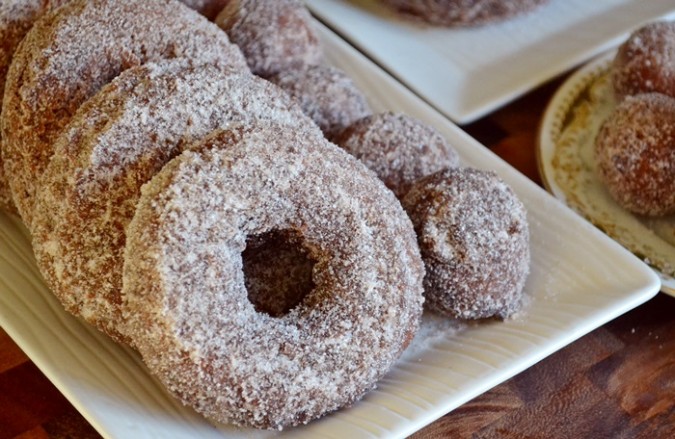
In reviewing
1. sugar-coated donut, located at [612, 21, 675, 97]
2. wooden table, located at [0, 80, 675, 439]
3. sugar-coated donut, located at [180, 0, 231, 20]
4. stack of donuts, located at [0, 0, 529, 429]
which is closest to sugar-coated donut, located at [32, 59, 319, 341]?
stack of donuts, located at [0, 0, 529, 429]

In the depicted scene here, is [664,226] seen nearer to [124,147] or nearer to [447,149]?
[447,149]

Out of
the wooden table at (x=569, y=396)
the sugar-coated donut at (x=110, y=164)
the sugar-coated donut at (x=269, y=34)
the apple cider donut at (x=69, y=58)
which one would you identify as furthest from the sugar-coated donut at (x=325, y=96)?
the wooden table at (x=569, y=396)

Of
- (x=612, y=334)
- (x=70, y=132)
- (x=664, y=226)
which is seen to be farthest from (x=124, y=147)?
(x=664, y=226)

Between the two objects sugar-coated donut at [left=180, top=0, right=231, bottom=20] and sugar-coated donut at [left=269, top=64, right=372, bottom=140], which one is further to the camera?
sugar-coated donut at [left=180, top=0, right=231, bottom=20]

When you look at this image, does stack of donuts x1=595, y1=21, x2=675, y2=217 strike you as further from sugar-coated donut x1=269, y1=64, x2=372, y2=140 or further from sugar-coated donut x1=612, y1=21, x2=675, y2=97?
sugar-coated donut x1=269, y1=64, x2=372, y2=140

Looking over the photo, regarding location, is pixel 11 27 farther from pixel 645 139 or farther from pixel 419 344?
pixel 645 139

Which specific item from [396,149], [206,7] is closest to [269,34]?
[206,7]
